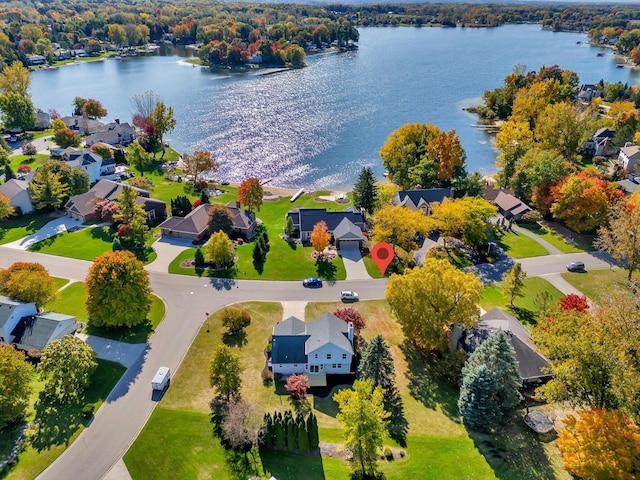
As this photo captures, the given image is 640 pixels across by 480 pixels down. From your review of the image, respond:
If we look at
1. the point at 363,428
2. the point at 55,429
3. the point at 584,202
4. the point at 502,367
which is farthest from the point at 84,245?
the point at 584,202

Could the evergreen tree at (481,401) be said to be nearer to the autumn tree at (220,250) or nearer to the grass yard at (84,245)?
the autumn tree at (220,250)

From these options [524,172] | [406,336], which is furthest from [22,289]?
[524,172]

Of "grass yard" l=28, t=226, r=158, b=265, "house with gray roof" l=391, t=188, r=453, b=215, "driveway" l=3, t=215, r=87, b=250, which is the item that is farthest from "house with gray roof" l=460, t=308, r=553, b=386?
"driveway" l=3, t=215, r=87, b=250

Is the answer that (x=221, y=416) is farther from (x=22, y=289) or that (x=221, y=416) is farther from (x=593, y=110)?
(x=593, y=110)

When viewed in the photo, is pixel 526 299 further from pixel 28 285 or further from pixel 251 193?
pixel 28 285

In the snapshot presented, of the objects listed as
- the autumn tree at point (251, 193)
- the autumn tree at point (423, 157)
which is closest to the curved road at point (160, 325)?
the autumn tree at point (251, 193)
